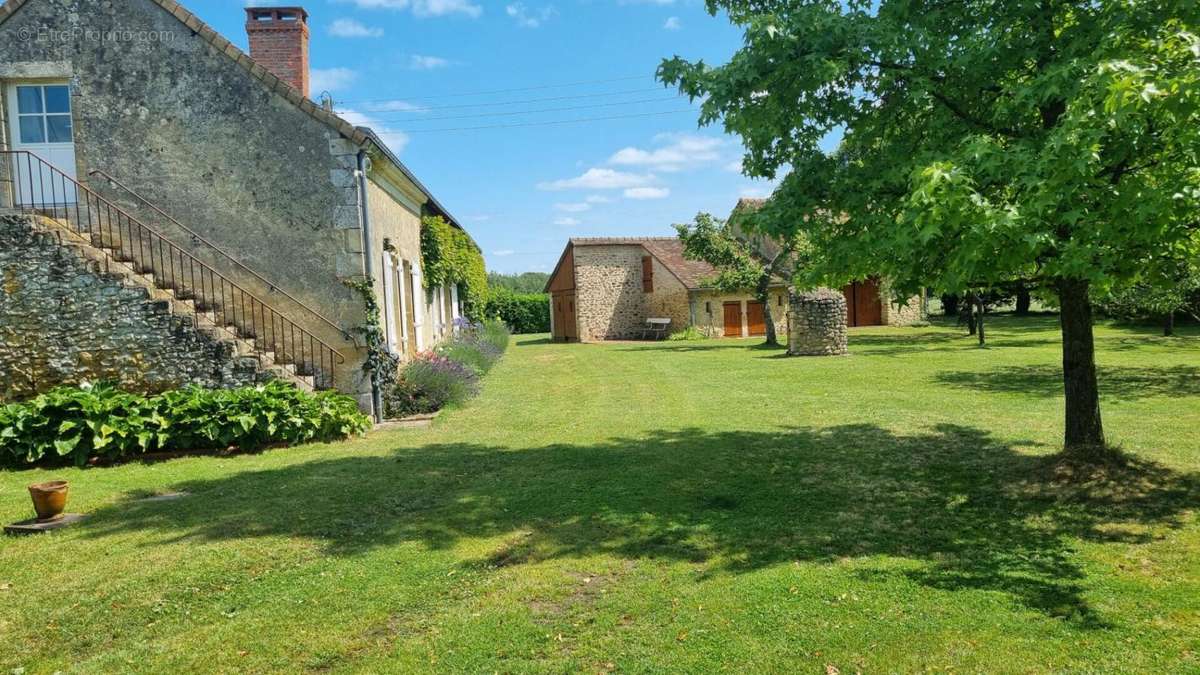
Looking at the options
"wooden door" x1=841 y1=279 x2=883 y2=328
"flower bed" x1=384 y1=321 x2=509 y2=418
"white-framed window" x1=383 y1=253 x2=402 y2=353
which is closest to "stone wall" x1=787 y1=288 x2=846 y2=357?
"flower bed" x1=384 y1=321 x2=509 y2=418

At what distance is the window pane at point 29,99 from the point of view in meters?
10.1

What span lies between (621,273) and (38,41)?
26.4m

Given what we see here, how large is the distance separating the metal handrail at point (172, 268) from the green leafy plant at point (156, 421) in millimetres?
1177

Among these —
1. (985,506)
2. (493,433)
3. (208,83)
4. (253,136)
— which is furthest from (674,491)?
(208,83)

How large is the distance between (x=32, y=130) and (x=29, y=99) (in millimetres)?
420

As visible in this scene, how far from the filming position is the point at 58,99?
1007cm

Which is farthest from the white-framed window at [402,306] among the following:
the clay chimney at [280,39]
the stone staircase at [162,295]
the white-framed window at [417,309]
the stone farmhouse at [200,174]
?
the clay chimney at [280,39]

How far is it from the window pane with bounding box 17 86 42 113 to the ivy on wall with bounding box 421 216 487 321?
7.15m

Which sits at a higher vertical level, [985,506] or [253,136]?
[253,136]

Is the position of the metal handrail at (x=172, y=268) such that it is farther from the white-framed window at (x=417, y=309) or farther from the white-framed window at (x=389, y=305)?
the white-framed window at (x=417, y=309)

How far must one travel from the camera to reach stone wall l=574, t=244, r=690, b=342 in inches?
1337

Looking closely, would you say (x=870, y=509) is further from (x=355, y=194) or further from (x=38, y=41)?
(x=38, y=41)

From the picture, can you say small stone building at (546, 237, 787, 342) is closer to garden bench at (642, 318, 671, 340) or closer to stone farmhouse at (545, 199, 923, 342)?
stone farmhouse at (545, 199, 923, 342)

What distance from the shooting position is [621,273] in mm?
34688
